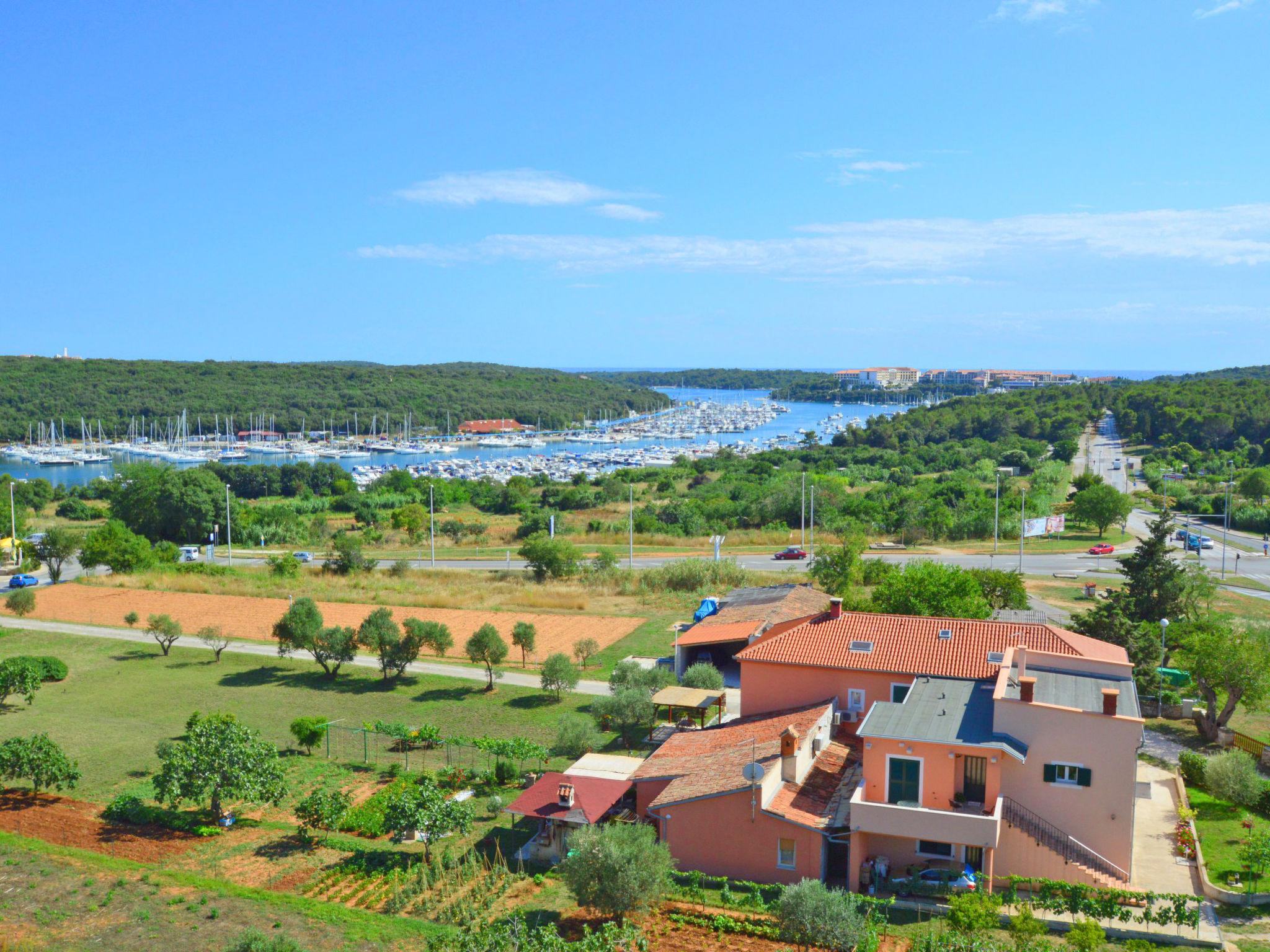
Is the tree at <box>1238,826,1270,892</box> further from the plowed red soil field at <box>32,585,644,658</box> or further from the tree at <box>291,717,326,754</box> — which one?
the plowed red soil field at <box>32,585,644,658</box>

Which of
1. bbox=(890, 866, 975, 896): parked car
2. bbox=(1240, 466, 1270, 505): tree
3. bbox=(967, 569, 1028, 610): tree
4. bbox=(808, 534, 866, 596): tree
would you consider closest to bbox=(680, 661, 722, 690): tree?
bbox=(890, 866, 975, 896): parked car

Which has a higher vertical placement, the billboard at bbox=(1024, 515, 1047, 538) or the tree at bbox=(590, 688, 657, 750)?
the billboard at bbox=(1024, 515, 1047, 538)

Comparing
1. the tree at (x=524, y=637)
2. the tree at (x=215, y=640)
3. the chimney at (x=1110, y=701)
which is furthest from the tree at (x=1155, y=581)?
the tree at (x=215, y=640)

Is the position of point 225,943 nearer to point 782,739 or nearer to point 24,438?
point 782,739

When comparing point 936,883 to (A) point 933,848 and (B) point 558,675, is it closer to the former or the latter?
(A) point 933,848

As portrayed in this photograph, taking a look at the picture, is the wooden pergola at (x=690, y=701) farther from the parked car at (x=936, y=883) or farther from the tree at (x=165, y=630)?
the tree at (x=165, y=630)

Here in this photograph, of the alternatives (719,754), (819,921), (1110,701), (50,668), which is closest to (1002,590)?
(1110,701)
